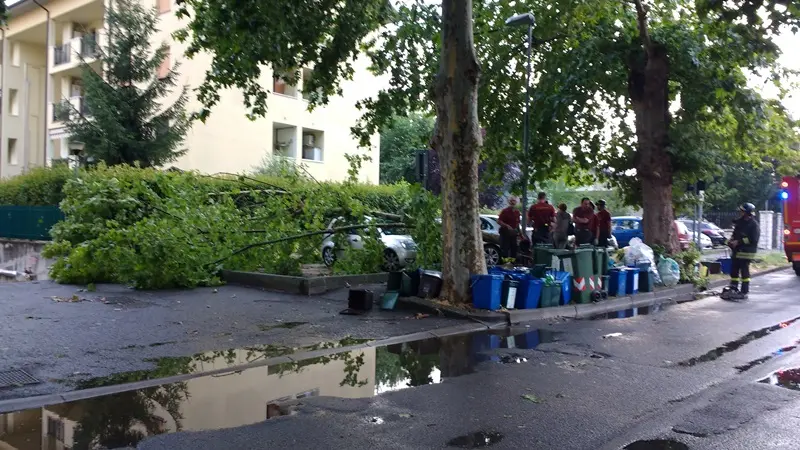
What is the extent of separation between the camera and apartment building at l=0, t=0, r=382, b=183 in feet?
97.4

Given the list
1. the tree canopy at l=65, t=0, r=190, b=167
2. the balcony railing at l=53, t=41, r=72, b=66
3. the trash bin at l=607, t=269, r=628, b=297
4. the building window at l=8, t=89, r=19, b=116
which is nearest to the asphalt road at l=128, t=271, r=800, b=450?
the trash bin at l=607, t=269, r=628, b=297

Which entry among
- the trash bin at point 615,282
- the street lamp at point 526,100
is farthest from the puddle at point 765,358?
the street lamp at point 526,100

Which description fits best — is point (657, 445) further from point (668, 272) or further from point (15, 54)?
point (15, 54)

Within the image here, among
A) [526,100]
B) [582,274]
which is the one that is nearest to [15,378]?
[582,274]

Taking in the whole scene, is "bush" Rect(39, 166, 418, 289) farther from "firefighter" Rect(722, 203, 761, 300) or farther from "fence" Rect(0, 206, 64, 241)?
"fence" Rect(0, 206, 64, 241)

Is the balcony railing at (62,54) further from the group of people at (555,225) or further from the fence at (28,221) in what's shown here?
the group of people at (555,225)

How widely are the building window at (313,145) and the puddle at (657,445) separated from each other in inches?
1151

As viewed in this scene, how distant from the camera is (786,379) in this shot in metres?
6.89

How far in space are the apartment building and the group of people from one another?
12.2 m

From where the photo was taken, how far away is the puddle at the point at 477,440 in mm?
4914

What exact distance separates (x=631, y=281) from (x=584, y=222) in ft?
11.1

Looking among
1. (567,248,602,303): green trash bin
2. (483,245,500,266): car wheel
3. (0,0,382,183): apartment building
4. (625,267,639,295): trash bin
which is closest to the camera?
(567,248,602,303): green trash bin

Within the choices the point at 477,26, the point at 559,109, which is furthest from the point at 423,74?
the point at 559,109

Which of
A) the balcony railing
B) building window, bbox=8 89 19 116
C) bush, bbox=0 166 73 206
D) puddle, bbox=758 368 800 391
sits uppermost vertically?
the balcony railing
